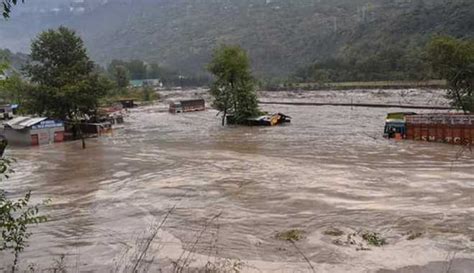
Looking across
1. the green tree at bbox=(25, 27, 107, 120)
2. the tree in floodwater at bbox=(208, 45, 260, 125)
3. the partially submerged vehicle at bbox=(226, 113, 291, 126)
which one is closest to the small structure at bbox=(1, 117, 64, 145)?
the green tree at bbox=(25, 27, 107, 120)

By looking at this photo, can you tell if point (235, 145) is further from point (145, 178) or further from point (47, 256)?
point (47, 256)

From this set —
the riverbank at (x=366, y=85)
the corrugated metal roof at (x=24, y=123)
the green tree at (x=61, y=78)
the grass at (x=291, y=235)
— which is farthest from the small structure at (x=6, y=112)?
the riverbank at (x=366, y=85)

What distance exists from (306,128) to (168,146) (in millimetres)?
17630

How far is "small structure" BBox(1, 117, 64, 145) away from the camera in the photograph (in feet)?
161

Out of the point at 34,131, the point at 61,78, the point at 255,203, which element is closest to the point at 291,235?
the point at 255,203

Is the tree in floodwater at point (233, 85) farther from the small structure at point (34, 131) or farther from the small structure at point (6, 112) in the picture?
the small structure at point (6, 112)

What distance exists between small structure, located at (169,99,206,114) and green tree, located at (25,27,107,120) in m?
39.7

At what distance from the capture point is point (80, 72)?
54.0m

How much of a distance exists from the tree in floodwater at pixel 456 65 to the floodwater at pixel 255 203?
9.41m

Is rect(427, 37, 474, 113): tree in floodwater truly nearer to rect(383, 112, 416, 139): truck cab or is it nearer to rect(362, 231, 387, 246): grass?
rect(383, 112, 416, 139): truck cab

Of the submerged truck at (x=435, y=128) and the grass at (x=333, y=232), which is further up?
the submerged truck at (x=435, y=128)

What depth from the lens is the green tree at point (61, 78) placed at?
51750 millimetres

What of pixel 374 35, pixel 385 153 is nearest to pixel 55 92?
pixel 385 153

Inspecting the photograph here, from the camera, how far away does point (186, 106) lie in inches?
3802
